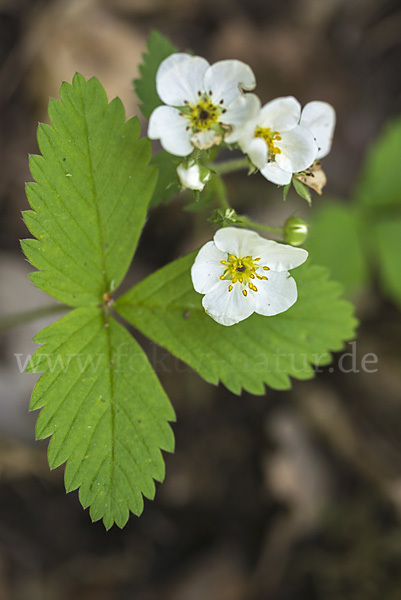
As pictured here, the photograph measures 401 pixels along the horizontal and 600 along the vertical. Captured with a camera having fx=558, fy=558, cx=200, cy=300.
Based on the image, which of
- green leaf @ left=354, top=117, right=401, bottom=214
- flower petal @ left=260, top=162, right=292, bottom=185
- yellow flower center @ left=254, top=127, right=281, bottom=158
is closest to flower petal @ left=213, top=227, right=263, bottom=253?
flower petal @ left=260, top=162, right=292, bottom=185

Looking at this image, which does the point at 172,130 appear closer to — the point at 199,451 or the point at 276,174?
the point at 276,174

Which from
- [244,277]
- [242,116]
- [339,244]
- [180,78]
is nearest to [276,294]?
[244,277]

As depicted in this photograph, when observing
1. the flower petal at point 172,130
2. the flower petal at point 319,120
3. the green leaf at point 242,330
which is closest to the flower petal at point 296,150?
the flower petal at point 319,120

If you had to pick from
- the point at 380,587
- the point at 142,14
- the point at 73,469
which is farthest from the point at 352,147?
the point at 73,469

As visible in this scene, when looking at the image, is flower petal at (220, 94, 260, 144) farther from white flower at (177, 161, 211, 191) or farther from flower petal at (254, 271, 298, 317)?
flower petal at (254, 271, 298, 317)

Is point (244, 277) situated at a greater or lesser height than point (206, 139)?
lesser

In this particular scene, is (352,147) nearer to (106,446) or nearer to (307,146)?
(307,146)

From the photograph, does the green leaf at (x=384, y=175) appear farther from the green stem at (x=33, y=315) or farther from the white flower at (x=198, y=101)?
the green stem at (x=33, y=315)
